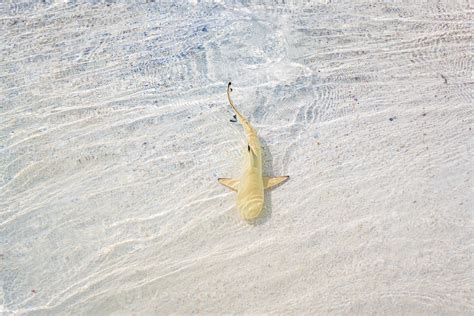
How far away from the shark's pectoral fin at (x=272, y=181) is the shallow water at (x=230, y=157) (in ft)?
0.27

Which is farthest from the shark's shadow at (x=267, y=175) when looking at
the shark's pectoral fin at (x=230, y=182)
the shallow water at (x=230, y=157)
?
the shark's pectoral fin at (x=230, y=182)

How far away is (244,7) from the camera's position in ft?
14.7

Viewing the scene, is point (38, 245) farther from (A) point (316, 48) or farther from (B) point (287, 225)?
(A) point (316, 48)

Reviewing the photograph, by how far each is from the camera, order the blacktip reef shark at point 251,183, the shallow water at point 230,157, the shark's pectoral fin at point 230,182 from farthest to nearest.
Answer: the shark's pectoral fin at point 230,182
the blacktip reef shark at point 251,183
the shallow water at point 230,157

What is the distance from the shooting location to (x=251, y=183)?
124 inches

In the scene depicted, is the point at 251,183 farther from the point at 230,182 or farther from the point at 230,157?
the point at 230,157

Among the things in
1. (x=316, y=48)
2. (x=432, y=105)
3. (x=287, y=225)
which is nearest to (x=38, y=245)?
(x=287, y=225)

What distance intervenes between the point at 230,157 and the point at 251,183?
38cm

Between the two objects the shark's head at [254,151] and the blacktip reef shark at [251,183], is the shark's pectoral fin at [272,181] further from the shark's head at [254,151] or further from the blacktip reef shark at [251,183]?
the shark's head at [254,151]

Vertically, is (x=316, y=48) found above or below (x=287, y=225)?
above

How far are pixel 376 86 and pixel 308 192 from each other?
1137mm

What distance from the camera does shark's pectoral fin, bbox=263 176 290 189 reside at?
326 cm

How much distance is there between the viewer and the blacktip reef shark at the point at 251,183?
10.2 ft

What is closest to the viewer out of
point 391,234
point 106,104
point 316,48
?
point 391,234
